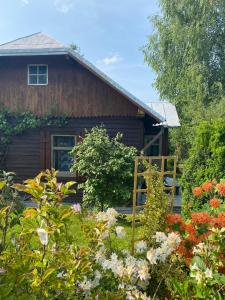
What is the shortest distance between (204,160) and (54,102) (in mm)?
5765

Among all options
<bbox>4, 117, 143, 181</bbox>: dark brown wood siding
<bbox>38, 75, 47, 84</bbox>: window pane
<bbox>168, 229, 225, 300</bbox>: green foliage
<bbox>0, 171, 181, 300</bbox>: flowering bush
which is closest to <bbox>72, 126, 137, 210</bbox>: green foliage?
<bbox>4, 117, 143, 181</bbox>: dark brown wood siding

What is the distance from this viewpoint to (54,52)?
10266 mm

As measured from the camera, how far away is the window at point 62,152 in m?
11.4

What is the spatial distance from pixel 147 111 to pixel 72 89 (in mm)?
2660

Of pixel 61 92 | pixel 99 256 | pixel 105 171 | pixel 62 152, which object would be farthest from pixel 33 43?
pixel 99 256

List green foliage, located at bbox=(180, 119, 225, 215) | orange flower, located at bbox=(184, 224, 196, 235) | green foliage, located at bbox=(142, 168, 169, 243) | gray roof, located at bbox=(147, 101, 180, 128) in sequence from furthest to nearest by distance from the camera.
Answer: gray roof, located at bbox=(147, 101, 180, 128)
green foliage, located at bbox=(180, 119, 225, 215)
green foliage, located at bbox=(142, 168, 169, 243)
orange flower, located at bbox=(184, 224, 196, 235)

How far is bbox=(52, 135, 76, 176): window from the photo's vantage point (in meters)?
11.4

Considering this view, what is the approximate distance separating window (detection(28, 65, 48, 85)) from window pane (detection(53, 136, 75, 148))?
6.34 feet

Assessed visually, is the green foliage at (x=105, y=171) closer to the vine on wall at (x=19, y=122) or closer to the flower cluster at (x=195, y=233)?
the vine on wall at (x=19, y=122)

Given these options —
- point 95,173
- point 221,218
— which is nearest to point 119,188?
point 95,173

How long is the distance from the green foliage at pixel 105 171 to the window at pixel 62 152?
7.19 ft

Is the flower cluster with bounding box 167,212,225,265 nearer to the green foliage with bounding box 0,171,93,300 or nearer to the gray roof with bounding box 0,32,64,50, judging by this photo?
the green foliage with bounding box 0,171,93,300

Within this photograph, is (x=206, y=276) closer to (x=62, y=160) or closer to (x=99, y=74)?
(x=99, y=74)

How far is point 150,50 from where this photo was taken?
23.4m
